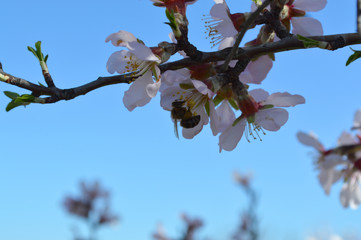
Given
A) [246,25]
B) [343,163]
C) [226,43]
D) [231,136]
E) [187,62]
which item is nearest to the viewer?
[246,25]

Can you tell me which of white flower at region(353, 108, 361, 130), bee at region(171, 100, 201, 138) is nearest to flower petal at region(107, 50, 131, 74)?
bee at region(171, 100, 201, 138)

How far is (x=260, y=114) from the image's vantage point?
4.80 ft

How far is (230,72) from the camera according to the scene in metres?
1.36

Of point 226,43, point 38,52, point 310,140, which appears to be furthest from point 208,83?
point 310,140

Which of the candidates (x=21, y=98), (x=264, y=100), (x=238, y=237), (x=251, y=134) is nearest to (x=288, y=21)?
(x=264, y=100)

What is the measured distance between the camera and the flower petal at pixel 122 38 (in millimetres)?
1317

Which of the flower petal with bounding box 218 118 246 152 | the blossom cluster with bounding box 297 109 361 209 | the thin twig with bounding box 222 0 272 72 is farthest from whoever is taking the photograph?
the blossom cluster with bounding box 297 109 361 209

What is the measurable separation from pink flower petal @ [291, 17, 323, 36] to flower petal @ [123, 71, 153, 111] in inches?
25.8

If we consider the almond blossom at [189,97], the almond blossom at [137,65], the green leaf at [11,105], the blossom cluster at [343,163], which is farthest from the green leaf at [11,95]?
the blossom cluster at [343,163]

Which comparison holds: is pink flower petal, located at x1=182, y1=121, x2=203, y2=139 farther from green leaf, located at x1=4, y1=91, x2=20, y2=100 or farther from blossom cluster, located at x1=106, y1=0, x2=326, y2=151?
green leaf, located at x1=4, y1=91, x2=20, y2=100

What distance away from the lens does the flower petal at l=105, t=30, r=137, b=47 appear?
1.32 meters

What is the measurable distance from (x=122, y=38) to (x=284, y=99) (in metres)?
0.61

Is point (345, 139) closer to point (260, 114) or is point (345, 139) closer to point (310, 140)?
point (310, 140)

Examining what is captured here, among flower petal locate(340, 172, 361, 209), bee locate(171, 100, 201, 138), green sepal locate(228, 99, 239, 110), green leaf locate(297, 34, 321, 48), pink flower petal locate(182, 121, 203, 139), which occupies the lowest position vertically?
flower petal locate(340, 172, 361, 209)
